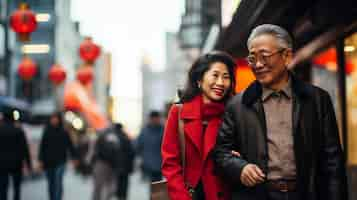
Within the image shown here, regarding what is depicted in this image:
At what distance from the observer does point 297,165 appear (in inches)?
129

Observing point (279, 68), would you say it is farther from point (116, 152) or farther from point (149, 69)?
point (149, 69)

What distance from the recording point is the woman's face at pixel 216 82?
412cm

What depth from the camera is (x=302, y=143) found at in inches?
129

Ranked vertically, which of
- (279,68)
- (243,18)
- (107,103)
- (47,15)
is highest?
(47,15)

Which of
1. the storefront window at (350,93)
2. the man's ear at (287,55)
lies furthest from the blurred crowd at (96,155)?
the man's ear at (287,55)

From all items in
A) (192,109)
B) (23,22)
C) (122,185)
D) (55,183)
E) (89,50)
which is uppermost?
(23,22)

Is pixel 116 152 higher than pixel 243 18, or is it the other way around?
pixel 243 18

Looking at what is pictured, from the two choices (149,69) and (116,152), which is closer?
(116,152)

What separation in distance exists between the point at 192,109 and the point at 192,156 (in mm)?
324

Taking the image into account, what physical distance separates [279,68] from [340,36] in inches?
166

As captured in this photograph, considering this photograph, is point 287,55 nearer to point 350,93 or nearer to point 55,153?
point 350,93

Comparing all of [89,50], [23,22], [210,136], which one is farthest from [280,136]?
[89,50]

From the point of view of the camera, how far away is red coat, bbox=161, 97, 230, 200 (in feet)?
13.2

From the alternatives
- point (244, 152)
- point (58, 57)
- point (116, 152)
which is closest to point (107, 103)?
point (58, 57)
